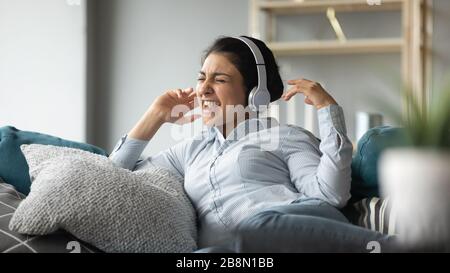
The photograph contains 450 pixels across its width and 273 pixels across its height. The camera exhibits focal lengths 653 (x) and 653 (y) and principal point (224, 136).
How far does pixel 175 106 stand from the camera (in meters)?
1.58

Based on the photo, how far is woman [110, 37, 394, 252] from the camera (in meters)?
1.18

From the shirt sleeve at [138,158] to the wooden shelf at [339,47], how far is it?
192cm

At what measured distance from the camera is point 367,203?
1215 millimetres

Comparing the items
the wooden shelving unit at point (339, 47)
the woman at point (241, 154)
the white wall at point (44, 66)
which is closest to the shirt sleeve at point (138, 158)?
the woman at point (241, 154)

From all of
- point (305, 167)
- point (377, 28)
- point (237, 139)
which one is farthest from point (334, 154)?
point (377, 28)

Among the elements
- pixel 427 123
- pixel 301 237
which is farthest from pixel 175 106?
pixel 427 123

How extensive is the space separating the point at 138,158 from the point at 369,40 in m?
2.04

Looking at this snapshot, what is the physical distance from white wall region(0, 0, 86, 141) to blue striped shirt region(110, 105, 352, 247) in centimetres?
233

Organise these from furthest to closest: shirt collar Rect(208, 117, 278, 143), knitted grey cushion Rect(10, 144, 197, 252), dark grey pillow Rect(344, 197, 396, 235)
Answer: shirt collar Rect(208, 117, 278, 143), dark grey pillow Rect(344, 197, 396, 235), knitted grey cushion Rect(10, 144, 197, 252)

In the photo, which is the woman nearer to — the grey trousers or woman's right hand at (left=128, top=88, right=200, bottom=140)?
woman's right hand at (left=128, top=88, right=200, bottom=140)

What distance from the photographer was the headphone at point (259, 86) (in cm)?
139

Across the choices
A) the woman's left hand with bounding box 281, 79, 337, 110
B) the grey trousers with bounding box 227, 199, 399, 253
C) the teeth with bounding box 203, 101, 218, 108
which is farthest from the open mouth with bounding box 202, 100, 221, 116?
the grey trousers with bounding box 227, 199, 399, 253

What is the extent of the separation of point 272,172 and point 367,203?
0.19m
